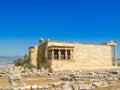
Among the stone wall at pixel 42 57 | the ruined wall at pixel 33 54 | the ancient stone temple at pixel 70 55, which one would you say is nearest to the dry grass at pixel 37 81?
the ancient stone temple at pixel 70 55

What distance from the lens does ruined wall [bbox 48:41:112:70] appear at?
5556 centimetres

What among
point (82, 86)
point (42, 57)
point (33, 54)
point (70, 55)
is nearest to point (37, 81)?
point (82, 86)

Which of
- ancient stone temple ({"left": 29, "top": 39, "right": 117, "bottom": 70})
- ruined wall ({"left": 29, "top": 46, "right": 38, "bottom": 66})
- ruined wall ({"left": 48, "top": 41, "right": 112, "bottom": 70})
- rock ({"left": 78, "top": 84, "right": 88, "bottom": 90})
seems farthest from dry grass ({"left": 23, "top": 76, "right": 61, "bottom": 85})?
ruined wall ({"left": 29, "top": 46, "right": 38, "bottom": 66})

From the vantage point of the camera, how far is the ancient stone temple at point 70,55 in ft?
173

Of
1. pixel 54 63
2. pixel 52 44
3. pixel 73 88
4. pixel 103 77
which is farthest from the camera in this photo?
pixel 52 44

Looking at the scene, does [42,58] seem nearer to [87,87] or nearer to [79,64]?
[79,64]

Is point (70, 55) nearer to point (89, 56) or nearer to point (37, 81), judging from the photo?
point (89, 56)

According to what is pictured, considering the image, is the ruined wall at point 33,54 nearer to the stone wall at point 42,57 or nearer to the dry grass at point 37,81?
the stone wall at point 42,57

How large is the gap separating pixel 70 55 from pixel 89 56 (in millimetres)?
5924

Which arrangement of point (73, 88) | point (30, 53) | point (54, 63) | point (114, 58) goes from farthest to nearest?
point (114, 58) → point (30, 53) → point (54, 63) → point (73, 88)

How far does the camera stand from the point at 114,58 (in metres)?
64.0

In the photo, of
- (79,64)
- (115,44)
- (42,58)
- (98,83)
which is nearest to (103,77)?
(98,83)

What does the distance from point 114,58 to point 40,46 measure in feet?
61.6

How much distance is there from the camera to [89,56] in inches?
2315
